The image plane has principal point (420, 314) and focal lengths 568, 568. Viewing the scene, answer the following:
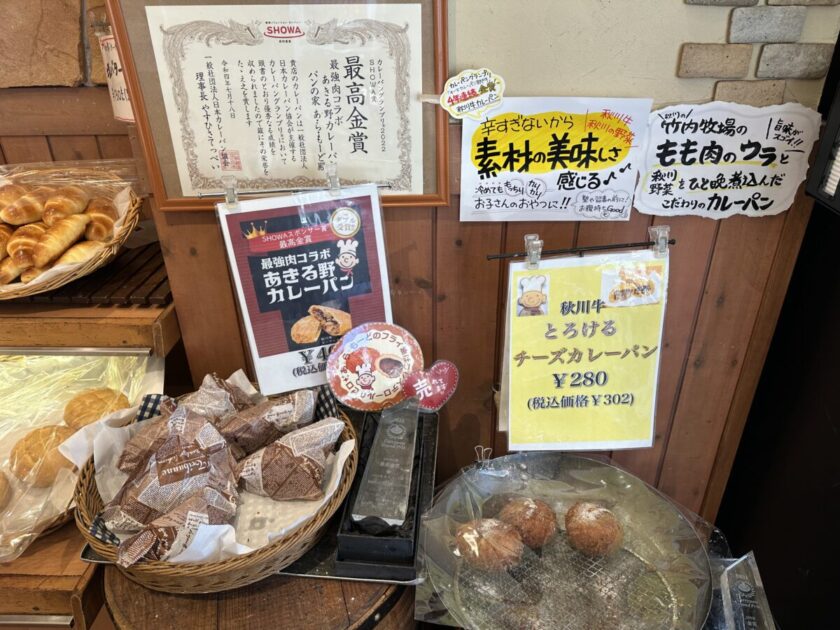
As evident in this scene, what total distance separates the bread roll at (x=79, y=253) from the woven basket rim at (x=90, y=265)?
0.06 ft

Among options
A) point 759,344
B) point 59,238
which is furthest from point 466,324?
point 59,238

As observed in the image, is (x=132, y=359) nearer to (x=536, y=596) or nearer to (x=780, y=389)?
(x=536, y=596)

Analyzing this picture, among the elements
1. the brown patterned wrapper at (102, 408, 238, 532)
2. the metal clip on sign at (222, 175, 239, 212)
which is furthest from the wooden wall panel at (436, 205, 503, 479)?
the brown patterned wrapper at (102, 408, 238, 532)

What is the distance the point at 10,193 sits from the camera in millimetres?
1671

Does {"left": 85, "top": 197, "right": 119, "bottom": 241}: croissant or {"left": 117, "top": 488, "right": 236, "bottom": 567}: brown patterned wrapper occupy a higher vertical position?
{"left": 85, "top": 197, "right": 119, "bottom": 241}: croissant

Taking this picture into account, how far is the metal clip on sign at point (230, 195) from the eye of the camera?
1346 millimetres

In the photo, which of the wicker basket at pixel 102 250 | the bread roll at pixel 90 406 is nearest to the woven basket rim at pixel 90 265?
the wicker basket at pixel 102 250

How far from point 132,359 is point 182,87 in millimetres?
856

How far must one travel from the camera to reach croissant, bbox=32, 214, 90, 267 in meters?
1.54

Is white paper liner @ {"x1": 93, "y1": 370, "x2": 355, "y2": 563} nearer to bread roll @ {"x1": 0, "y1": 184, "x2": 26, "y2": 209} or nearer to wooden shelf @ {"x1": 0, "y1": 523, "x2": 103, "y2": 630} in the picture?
wooden shelf @ {"x1": 0, "y1": 523, "x2": 103, "y2": 630}

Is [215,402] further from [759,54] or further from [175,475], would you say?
[759,54]

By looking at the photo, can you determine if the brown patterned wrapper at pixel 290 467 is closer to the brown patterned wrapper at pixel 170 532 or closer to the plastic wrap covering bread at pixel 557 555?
the brown patterned wrapper at pixel 170 532

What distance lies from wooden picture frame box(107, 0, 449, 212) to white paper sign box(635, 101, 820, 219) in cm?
50

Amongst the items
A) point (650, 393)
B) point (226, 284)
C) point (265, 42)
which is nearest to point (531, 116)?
point (265, 42)
